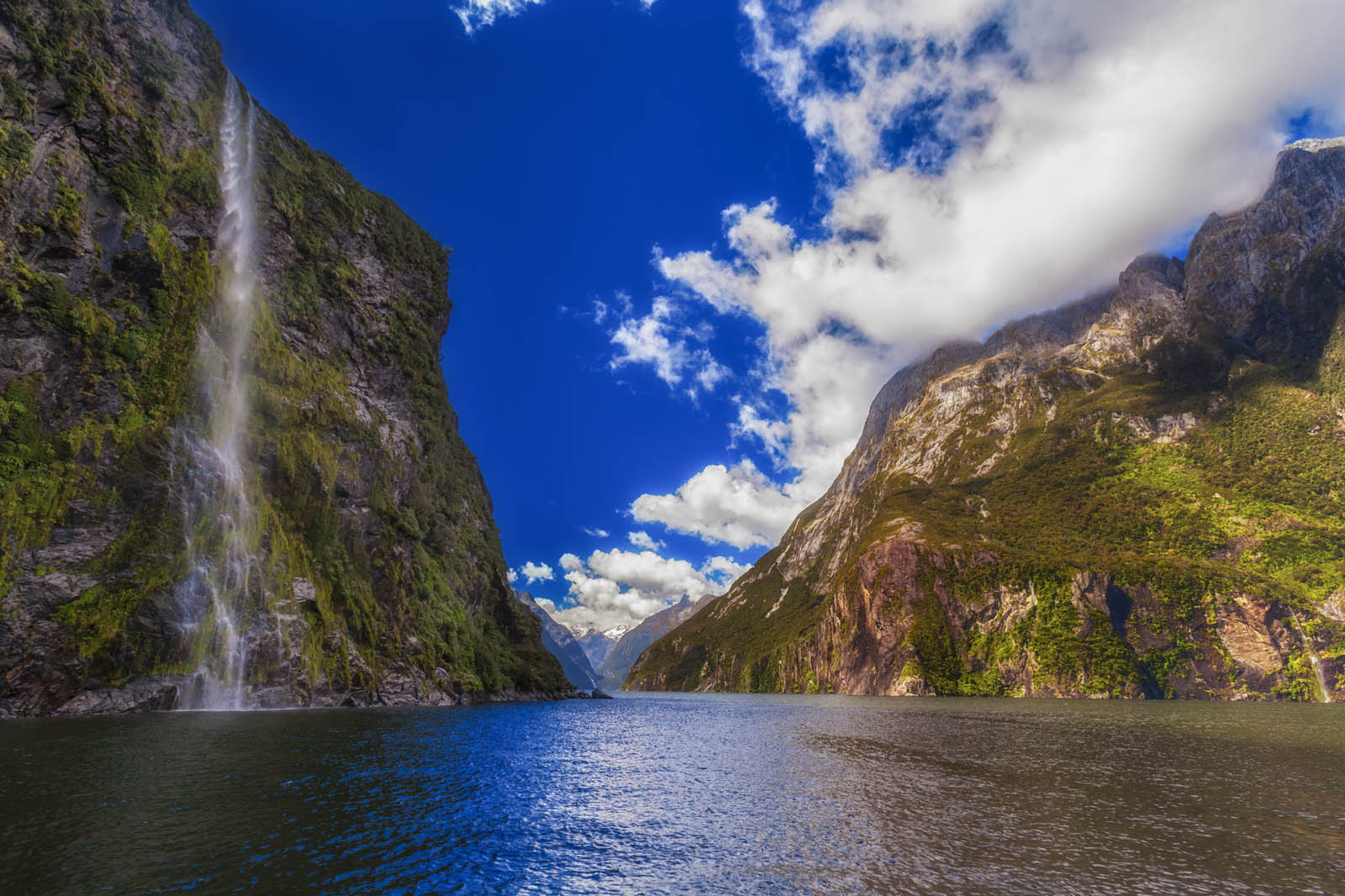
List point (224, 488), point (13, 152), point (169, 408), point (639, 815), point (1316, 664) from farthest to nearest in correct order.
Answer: point (1316, 664) < point (224, 488) < point (169, 408) < point (13, 152) < point (639, 815)

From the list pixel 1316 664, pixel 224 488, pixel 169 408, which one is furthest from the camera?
pixel 1316 664

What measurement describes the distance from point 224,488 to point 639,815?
6410cm

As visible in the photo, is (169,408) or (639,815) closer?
(639,815)

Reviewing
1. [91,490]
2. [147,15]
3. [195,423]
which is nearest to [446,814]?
[91,490]

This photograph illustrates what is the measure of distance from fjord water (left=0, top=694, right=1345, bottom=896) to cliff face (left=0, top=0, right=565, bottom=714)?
14.0 meters

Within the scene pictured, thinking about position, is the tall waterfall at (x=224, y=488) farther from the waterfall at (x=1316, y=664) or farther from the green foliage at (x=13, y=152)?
the waterfall at (x=1316, y=664)

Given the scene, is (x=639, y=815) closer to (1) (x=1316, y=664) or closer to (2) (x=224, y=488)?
(2) (x=224, y=488)

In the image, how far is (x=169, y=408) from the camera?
61250 mm

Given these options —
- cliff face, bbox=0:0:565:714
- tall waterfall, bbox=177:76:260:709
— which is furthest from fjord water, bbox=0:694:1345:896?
tall waterfall, bbox=177:76:260:709

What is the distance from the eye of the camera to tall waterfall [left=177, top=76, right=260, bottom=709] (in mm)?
58719

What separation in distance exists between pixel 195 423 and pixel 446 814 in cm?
6193

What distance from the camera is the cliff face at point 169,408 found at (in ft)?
166

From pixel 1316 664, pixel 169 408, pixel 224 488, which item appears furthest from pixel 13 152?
pixel 1316 664

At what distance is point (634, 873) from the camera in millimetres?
17453
